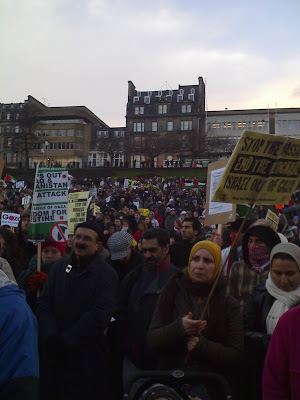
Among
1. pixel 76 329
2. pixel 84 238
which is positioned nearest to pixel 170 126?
pixel 84 238

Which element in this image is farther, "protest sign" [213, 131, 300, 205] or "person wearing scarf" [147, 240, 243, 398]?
"protest sign" [213, 131, 300, 205]

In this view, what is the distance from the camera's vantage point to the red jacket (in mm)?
2035

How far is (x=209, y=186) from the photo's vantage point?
618cm

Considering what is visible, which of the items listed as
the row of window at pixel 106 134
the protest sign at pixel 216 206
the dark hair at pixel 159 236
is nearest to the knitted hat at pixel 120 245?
the dark hair at pixel 159 236

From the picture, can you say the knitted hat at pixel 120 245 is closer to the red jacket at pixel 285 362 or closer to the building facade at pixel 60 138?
the red jacket at pixel 285 362

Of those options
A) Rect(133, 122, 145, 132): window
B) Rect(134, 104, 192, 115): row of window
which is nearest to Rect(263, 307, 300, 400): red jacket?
Rect(134, 104, 192, 115): row of window

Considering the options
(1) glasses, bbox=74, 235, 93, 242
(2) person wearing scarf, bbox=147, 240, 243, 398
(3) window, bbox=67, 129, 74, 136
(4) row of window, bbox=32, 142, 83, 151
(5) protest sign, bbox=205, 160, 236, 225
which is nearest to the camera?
(2) person wearing scarf, bbox=147, 240, 243, 398

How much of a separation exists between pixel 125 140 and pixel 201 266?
70.6 m

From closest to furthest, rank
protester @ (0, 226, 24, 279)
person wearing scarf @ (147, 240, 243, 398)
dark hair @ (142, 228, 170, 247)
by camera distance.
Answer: person wearing scarf @ (147, 240, 243, 398)
dark hair @ (142, 228, 170, 247)
protester @ (0, 226, 24, 279)

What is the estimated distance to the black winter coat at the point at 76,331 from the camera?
3.53 meters

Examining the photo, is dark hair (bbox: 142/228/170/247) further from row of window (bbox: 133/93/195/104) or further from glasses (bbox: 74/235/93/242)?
row of window (bbox: 133/93/195/104)

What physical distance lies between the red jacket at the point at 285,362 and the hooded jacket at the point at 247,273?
1.85 meters

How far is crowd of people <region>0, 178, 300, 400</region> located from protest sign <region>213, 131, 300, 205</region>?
0.38 metres

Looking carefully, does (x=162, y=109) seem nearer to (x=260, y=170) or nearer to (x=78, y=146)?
(x=78, y=146)
